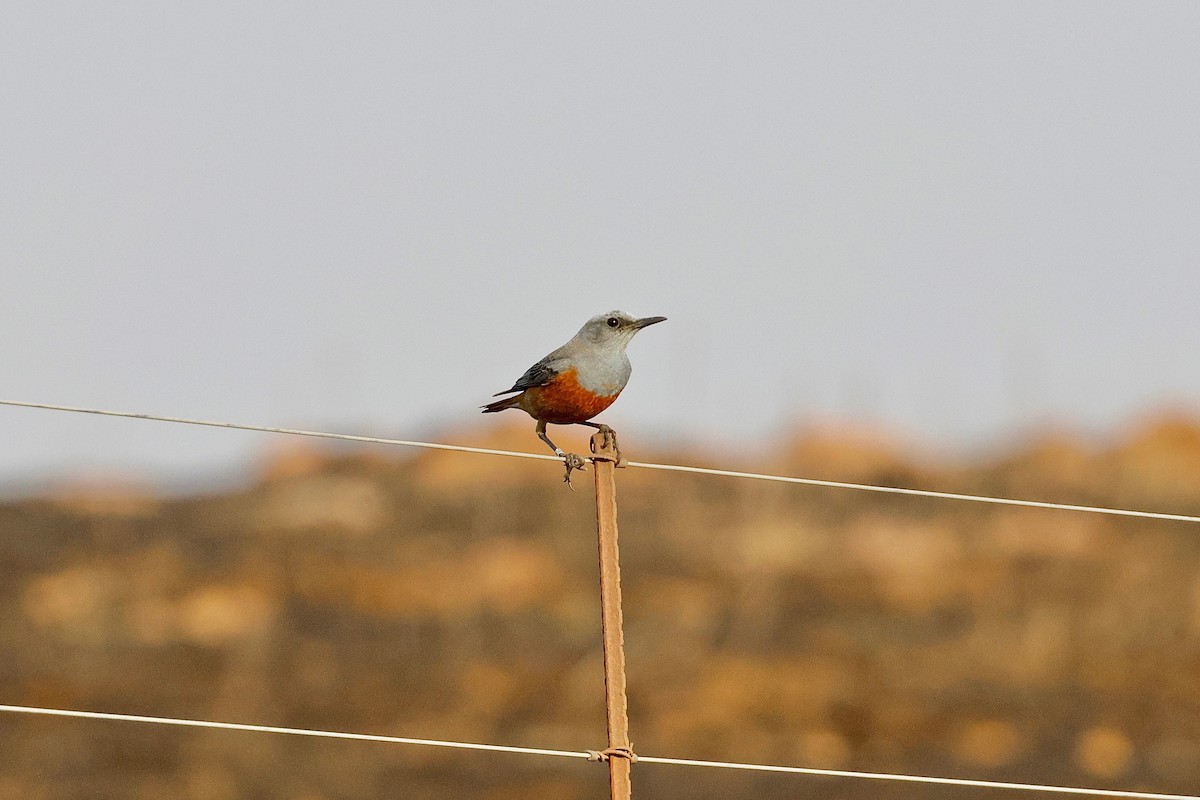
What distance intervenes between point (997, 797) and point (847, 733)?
1784 mm

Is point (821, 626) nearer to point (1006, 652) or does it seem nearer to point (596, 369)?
point (1006, 652)

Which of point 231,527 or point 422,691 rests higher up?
point 231,527

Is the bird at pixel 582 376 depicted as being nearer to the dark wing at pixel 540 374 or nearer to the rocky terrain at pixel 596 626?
the dark wing at pixel 540 374

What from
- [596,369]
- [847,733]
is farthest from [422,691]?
[596,369]

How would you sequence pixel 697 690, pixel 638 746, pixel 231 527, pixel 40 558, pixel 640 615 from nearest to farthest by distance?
pixel 638 746 → pixel 697 690 → pixel 640 615 → pixel 40 558 → pixel 231 527

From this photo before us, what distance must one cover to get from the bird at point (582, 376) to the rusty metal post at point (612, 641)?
87cm

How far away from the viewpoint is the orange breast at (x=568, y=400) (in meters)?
5.84

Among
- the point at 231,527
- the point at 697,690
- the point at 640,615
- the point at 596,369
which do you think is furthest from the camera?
the point at 231,527

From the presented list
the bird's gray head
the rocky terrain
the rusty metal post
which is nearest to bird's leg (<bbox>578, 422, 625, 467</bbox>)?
the rusty metal post

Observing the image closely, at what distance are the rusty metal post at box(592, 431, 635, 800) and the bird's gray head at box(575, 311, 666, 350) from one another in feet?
4.14

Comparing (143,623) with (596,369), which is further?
(143,623)

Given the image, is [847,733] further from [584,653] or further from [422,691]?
[422,691]

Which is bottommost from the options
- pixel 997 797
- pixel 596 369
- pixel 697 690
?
pixel 997 797

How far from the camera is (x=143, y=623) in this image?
18625 mm
